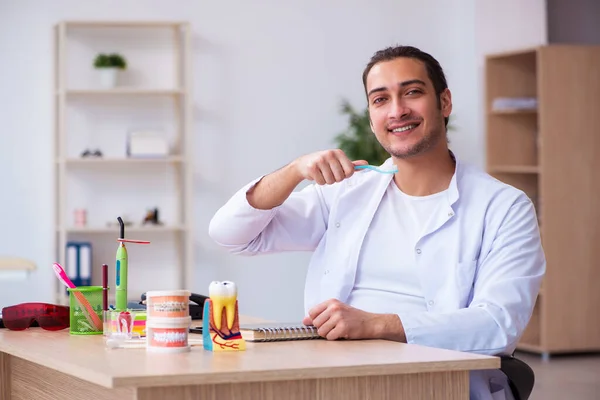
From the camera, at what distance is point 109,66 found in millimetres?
6449

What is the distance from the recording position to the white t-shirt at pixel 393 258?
8.48 ft

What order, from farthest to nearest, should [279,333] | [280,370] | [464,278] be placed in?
[464,278] → [279,333] → [280,370]

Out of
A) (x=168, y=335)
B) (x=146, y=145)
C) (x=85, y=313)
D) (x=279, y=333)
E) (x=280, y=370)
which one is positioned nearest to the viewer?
(x=280, y=370)

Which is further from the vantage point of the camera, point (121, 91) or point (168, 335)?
point (121, 91)

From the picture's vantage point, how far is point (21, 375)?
2.70 metres

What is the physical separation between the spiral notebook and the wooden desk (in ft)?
0.12

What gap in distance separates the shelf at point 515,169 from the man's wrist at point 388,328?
436 centimetres

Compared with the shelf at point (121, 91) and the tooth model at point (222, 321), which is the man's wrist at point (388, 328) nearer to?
the tooth model at point (222, 321)

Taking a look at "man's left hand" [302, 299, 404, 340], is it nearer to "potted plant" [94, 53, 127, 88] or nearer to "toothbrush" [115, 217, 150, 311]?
"toothbrush" [115, 217, 150, 311]

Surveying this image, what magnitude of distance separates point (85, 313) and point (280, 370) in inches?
33.9

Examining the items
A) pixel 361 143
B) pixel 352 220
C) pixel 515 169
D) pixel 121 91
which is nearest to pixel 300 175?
pixel 352 220

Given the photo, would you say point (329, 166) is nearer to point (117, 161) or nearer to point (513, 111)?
point (117, 161)

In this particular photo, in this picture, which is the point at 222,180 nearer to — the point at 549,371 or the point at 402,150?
the point at 549,371

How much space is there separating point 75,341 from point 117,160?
4158 millimetres
